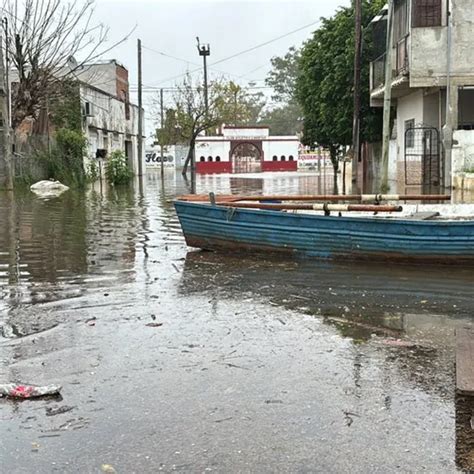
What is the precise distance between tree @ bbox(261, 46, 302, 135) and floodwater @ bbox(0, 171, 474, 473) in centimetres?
9218

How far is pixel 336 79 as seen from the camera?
34.9 metres

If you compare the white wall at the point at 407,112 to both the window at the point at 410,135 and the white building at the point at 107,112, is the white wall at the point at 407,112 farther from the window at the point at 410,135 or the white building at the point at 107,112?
the white building at the point at 107,112

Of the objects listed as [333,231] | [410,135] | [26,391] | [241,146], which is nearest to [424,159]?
[410,135]

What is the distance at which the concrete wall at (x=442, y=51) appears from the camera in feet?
77.0

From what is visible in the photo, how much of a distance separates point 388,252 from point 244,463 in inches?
266

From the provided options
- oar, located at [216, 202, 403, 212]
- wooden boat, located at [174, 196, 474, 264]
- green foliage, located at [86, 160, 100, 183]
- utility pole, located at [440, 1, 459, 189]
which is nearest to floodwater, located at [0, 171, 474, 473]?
wooden boat, located at [174, 196, 474, 264]

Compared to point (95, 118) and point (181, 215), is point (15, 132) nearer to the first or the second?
point (95, 118)

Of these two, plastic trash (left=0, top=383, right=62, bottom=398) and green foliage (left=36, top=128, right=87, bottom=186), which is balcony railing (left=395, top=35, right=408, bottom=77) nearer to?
green foliage (left=36, top=128, right=87, bottom=186)

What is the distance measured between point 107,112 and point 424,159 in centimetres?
2196

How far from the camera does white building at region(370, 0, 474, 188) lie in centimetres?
2358

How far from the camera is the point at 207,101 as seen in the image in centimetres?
5850

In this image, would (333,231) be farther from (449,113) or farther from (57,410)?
(449,113)

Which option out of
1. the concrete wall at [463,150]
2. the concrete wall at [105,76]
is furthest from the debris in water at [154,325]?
the concrete wall at [105,76]

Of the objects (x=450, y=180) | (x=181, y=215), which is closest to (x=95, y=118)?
(x=450, y=180)
